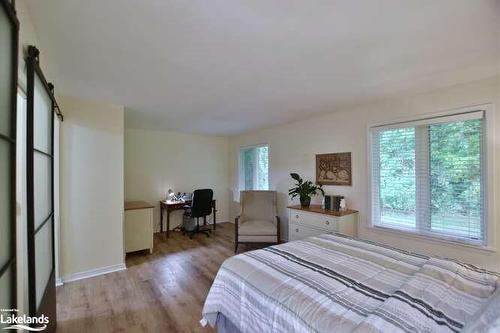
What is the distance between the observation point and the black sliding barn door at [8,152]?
0.90 metres

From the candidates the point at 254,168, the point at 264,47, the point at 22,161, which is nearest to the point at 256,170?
the point at 254,168

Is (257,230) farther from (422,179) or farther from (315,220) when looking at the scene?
(422,179)

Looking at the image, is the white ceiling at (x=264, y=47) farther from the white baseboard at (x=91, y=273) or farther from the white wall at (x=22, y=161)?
the white baseboard at (x=91, y=273)

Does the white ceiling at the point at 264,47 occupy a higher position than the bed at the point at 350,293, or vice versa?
the white ceiling at the point at 264,47

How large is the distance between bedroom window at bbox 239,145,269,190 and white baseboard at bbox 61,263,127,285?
9.70 feet

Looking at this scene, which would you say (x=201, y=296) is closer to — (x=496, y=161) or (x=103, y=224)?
(x=103, y=224)

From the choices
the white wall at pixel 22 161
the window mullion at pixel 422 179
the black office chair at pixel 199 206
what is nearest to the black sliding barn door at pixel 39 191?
the white wall at pixel 22 161

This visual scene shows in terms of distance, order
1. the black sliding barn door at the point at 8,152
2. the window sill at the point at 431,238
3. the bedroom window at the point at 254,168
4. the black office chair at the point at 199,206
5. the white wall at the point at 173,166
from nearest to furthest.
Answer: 1. the black sliding barn door at the point at 8,152
2. the window sill at the point at 431,238
3. the black office chair at the point at 199,206
4. the white wall at the point at 173,166
5. the bedroom window at the point at 254,168

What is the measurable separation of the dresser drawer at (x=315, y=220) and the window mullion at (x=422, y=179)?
3.04 ft

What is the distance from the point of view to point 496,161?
7.30 ft

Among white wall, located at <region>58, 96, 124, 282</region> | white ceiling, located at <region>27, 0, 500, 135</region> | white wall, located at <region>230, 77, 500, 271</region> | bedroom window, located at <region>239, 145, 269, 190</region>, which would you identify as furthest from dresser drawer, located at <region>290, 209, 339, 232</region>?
white wall, located at <region>58, 96, 124, 282</region>

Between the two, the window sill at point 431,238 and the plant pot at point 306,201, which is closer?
the window sill at point 431,238

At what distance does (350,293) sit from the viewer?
4.40 feet

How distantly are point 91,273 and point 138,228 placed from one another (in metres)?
0.85
